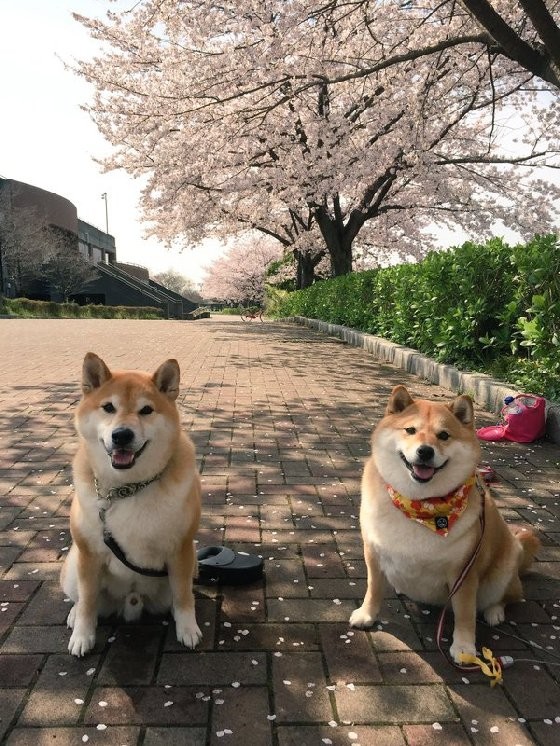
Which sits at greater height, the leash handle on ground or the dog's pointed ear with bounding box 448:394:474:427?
the dog's pointed ear with bounding box 448:394:474:427

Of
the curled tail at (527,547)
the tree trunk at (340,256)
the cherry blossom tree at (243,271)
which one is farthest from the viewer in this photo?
the cherry blossom tree at (243,271)

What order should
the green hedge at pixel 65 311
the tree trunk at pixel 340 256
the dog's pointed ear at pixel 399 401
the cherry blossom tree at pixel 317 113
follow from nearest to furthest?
the dog's pointed ear at pixel 399 401, the cherry blossom tree at pixel 317 113, the tree trunk at pixel 340 256, the green hedge at pixel 65 311

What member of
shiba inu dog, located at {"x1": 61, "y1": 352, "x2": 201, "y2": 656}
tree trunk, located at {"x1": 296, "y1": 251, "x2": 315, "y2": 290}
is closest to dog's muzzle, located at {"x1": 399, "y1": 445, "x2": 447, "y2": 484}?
shiba inu dog, located at {"x1": 61, "y1": 352, "x2": 201, "y2": 656}

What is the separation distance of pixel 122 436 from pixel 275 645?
50.7 inches

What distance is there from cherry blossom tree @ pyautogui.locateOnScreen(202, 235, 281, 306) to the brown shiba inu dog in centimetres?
5075

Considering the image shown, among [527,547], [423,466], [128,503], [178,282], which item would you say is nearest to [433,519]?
[423,466]

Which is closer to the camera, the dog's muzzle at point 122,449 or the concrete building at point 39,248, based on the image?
the dog's muzzle at point 122,449

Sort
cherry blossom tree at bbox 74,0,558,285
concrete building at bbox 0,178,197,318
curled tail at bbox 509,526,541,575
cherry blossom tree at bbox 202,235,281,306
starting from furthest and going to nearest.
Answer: cherry blossom tree at bbox 202,235,281,306
concrete building at bbox 0,178,197,318
cherry blossom tree at bbox 74,0,558,285
curled tail at bbox 509,526,541,575

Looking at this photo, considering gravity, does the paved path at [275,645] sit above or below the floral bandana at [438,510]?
below

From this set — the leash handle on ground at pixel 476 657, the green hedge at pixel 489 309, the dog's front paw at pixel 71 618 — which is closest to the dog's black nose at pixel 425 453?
the leash handle on ground at pixel 476 657

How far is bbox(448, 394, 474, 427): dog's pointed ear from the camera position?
2.68 metres

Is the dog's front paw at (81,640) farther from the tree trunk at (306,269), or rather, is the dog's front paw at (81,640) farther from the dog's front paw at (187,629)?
the tree trunk at (306,269)

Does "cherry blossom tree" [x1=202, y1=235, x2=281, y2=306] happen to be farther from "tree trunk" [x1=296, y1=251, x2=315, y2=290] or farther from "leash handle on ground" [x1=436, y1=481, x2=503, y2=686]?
"leash handle on ground" [x1=436, y1=481, x2=503, y2=686]

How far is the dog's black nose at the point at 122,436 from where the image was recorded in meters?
2.46
